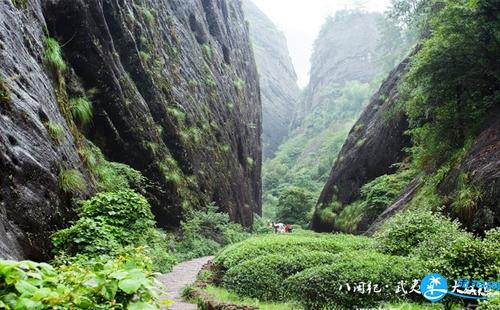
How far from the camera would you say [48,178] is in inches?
323

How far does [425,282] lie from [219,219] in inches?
606

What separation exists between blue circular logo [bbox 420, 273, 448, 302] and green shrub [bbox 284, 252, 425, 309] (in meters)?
0.41

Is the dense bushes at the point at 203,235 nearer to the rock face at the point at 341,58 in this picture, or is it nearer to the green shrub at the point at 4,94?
the green shrub at the point at 4,94

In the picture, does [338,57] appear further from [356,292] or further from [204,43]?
[356,292]

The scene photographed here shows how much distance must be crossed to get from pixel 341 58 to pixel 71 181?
90.2 meters

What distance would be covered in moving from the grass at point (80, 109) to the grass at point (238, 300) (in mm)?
6973

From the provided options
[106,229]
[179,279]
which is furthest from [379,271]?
[179,279]

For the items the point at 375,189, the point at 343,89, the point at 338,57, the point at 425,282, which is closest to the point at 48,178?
the point at 425,282

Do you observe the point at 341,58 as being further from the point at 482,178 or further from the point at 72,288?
the point at 72,288

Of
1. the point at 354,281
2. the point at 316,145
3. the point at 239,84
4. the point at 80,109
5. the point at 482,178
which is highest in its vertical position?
the point at 316,145

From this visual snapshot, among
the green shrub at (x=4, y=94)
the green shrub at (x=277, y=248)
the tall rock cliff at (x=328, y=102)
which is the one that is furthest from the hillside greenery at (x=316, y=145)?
the green shrub at (x=4, y=94)

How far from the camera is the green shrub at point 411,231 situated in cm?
863

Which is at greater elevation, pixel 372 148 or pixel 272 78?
pixel 272 78

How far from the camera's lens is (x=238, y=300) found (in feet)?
26.6
